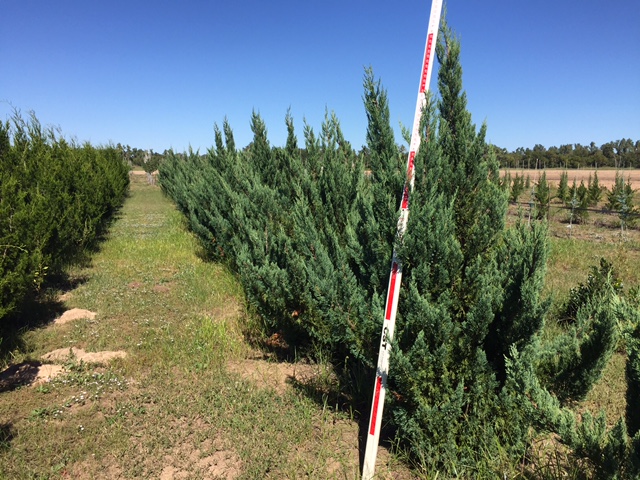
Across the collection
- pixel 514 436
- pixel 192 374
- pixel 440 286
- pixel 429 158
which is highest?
pixel 429 158

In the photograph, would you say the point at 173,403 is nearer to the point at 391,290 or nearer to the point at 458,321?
the point at 391,290

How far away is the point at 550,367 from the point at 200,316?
171 inches

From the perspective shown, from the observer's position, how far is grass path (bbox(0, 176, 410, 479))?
8.43 feet

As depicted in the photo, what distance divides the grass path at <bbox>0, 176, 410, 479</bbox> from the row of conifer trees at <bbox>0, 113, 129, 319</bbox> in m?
0.95

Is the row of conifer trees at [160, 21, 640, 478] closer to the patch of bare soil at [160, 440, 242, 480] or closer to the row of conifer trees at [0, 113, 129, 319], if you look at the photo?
the patch of bare soil at [160, 440, 242, 480]

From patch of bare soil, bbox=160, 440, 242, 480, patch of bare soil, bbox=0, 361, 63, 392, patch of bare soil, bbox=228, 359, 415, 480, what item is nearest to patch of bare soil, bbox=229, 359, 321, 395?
patch of bare soil, bbox=228, 359, 415, 480

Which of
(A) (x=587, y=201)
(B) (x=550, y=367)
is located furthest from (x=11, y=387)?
(A) (x=587, y=201)

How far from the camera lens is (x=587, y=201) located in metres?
17.4

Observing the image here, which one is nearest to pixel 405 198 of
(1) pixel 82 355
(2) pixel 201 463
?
(2) pixel 201 463

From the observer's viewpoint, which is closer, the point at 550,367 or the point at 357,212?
the point at 550,367

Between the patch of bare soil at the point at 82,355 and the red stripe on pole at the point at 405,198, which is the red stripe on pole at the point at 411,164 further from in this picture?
the patch of bare soil at the point at 82,355

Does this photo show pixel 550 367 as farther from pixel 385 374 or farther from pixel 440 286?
pixel 385 374

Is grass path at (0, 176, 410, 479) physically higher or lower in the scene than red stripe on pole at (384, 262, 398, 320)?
lower

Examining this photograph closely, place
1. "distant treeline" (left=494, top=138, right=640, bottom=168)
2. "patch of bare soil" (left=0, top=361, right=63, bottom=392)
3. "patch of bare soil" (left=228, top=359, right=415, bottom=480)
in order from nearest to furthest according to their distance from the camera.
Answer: "patch of bare soil" (left=228, top=359, right=415, bottom=480), "patch of bare soil" (left=0, top=361, right=63, bottom=392), "distant treeline" (left=494, top=138, right=640, bottom=168)
